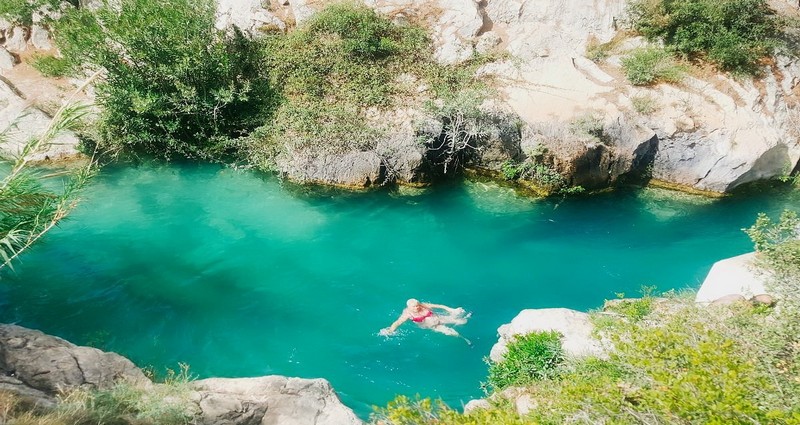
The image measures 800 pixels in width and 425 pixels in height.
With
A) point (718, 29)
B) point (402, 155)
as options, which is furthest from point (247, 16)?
point (718, 29)

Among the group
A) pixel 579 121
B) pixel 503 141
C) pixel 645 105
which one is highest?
pixel 645 105

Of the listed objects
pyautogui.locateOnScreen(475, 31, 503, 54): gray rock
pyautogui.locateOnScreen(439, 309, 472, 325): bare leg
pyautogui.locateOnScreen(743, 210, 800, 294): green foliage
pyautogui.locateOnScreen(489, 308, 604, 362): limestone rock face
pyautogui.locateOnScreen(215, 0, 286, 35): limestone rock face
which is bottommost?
pyautogui.locateOnScreen(439, 309, 472, 325): bare leg

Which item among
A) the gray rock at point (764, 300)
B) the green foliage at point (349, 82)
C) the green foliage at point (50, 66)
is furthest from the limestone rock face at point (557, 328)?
the green foliage at point (50, 66)

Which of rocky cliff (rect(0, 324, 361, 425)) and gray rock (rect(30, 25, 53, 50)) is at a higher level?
gray rock (rect(30, 25, 53, 50))

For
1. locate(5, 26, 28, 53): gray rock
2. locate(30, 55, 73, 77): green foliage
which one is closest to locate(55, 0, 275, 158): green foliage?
locate(30, 55, 73, 77): green foliage

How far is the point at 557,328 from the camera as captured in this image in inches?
405

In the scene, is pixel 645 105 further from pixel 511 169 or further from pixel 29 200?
pixel 29 200

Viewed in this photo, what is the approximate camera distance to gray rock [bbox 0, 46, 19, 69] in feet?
65.4

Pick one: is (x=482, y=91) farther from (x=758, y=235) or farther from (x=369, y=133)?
(x=758, y=235)

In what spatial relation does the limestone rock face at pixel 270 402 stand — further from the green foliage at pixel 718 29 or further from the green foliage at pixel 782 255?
the green foliage at pixel 718 29

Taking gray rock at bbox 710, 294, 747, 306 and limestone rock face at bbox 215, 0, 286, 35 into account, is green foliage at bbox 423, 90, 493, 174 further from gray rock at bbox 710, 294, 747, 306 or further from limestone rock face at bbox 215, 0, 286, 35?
gray rock at bbox 710, 294, 747, 306

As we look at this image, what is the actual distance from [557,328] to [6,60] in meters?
23.2

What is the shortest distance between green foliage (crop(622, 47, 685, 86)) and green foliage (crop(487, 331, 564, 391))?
11527 millimetres

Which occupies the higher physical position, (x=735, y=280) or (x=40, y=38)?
(x=40, y=38)
